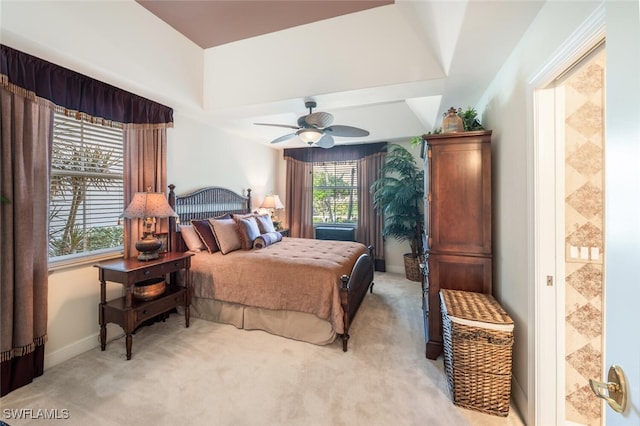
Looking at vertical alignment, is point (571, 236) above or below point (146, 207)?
below

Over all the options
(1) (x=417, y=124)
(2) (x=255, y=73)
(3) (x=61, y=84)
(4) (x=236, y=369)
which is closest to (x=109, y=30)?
(3) (x=61, y=84)

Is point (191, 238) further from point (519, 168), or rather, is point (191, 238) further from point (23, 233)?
point (519, 168)

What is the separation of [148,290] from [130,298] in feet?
0.89

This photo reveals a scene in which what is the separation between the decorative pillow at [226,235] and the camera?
3.18 m

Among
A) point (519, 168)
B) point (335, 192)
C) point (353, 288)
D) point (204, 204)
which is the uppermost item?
point (335, 192)

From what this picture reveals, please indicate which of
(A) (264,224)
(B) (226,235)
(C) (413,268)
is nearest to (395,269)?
(C) (413,268)

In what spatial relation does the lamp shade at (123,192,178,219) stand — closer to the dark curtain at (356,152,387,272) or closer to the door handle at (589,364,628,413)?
the door handle at (589,364,628,413)

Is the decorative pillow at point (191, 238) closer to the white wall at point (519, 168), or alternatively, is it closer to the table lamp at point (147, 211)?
the table lamp at point (147, 211)

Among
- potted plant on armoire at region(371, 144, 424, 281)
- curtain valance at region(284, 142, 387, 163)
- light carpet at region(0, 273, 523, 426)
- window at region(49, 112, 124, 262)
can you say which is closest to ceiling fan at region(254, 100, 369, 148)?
window at region(49, 112, 124, 262)

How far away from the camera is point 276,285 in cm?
266

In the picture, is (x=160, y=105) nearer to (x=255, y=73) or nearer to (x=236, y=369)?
(x=255, y=73)

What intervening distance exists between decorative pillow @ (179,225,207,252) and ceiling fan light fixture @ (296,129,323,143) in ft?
6.01

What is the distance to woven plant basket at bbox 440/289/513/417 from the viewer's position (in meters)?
1.68

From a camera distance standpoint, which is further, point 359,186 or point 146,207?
point 359,186
